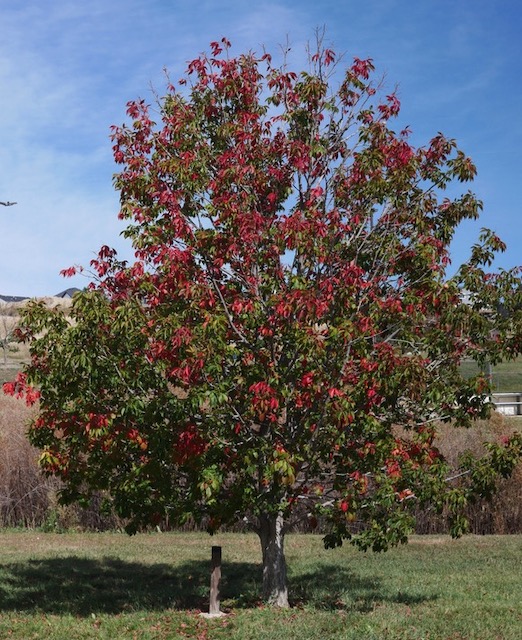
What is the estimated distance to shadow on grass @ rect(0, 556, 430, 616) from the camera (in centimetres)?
1267

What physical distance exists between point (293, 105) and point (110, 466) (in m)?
5.61

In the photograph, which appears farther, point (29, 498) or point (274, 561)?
point (29, 498)

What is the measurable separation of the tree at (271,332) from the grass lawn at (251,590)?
111 cm

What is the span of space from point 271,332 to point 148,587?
5624 mm

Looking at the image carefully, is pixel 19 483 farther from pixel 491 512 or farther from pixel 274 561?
pixel 274 561

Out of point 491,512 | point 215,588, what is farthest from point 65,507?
point 215,588

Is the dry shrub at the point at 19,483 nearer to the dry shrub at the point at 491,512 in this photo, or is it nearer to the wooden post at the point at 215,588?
the dry shrub at the point at 491,512

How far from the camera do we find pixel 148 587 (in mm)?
14148

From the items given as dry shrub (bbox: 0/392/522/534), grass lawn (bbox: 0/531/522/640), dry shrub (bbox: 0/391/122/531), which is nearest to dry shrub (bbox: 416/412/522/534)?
dry shrub (bbox: 0/392/522/534)

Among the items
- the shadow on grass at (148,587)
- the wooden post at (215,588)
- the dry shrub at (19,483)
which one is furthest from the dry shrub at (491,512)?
the wooden post at (215,588)

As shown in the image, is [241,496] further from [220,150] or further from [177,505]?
[220,150]

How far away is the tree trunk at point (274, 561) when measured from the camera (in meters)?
12.0

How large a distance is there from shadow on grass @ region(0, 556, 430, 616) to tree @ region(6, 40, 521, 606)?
134cm

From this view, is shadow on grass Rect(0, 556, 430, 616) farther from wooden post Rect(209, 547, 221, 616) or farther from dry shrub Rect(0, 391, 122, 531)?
dry shrub Rect(0, 391, 122, 531)
